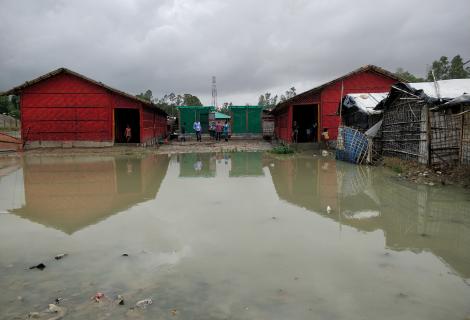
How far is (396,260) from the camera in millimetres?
4871

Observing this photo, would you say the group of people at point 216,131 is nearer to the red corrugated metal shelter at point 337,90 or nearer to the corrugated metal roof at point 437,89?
the red corrugated metal shelter at point 337,90

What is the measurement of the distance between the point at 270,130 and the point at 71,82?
17.7m

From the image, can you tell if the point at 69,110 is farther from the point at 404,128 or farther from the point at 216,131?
the point at 404,128

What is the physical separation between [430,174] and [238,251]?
26.1 feet

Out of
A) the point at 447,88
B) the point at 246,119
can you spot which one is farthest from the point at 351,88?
the point at 246,119

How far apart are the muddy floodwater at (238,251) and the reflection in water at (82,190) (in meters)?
Answer: 0.06

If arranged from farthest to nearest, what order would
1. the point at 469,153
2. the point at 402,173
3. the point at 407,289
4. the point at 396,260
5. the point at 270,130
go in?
the point at 270,130 < the point at 402,173 < the point at 469,153 < the point at 396,260 < the point at 407,289

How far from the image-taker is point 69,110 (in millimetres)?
22609

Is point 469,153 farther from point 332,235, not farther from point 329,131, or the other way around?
point 329,131

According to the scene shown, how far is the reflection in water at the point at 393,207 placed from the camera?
18.1ft

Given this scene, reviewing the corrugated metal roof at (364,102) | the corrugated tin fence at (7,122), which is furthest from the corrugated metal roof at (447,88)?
the corrugated tin fence at (7,122)

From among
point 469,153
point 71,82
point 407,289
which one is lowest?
point 407,289

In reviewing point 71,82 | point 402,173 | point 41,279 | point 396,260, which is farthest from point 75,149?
point 396,260

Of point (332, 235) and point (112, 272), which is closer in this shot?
point (112, 272)
